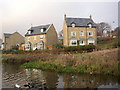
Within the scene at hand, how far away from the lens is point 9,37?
229ft

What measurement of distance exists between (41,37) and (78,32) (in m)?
13.0

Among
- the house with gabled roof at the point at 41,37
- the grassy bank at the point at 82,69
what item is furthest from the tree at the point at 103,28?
the grassy bank at the point at 82,69

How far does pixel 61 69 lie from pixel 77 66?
76.1 inches

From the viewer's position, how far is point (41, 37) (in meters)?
54.6

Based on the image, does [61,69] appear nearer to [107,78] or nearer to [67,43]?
[107,78]

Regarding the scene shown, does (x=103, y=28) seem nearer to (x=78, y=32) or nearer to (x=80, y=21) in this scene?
(x=80, y=21)

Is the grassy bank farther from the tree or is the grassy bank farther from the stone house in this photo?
the tree

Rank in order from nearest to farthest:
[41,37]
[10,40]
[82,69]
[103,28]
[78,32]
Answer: [82,69]
[78,32]
[41,37]
[10,40]
[103,28]

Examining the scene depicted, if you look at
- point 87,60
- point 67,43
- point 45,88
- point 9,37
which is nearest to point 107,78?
point 87,60

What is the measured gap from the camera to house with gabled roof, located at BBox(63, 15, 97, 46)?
48750mm

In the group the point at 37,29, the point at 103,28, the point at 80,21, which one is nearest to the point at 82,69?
the point at 80,21

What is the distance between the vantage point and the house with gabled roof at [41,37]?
176ft

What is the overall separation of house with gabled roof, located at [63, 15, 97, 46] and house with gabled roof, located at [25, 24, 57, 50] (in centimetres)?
661

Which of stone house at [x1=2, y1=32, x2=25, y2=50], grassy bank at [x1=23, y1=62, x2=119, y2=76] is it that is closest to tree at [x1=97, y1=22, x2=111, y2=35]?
stone house at [x1=2, y1=32, x2=25, y2=50]
